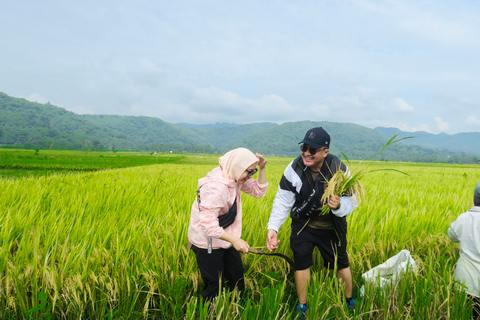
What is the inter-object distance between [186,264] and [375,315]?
1449 mm

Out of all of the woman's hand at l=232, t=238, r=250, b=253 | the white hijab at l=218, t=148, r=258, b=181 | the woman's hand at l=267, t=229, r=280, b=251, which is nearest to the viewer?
the woman's hand at l=232, t=238, r=250, b=253

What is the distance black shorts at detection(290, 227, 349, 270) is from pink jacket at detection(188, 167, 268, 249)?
0.54m

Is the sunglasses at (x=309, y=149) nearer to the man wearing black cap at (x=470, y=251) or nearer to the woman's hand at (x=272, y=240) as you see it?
the woman's hand at (x=272, y=240)

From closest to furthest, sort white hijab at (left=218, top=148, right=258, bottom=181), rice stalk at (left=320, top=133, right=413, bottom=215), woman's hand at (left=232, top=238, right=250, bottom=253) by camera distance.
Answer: woman's hand at (left=232, top=238, right=250, bottom=253), white hijab at (left=218, top=148, right=258, bottom=181), rice stalk at (left=320, top=133, right=413, bottom=215)

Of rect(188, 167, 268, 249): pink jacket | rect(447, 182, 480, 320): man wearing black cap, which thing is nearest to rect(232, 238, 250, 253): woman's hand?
rect(188, 167, 268, 249): pink jacket

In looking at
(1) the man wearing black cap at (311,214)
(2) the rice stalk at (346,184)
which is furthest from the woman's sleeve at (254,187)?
(2) the rice stalk at (346,184)

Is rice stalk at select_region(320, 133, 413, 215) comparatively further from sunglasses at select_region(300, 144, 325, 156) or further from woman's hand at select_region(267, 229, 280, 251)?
woman's hand at select_region(267, 229, 280, 251)

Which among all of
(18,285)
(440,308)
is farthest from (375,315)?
(18,285)

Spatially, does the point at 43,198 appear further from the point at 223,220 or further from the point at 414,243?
the point at 414,243

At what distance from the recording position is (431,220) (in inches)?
125

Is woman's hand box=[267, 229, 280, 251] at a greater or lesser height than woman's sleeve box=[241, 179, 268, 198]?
lesser

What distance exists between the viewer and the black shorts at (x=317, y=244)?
2.05 m

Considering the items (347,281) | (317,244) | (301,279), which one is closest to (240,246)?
(301,279)

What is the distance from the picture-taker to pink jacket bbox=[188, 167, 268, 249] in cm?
163
